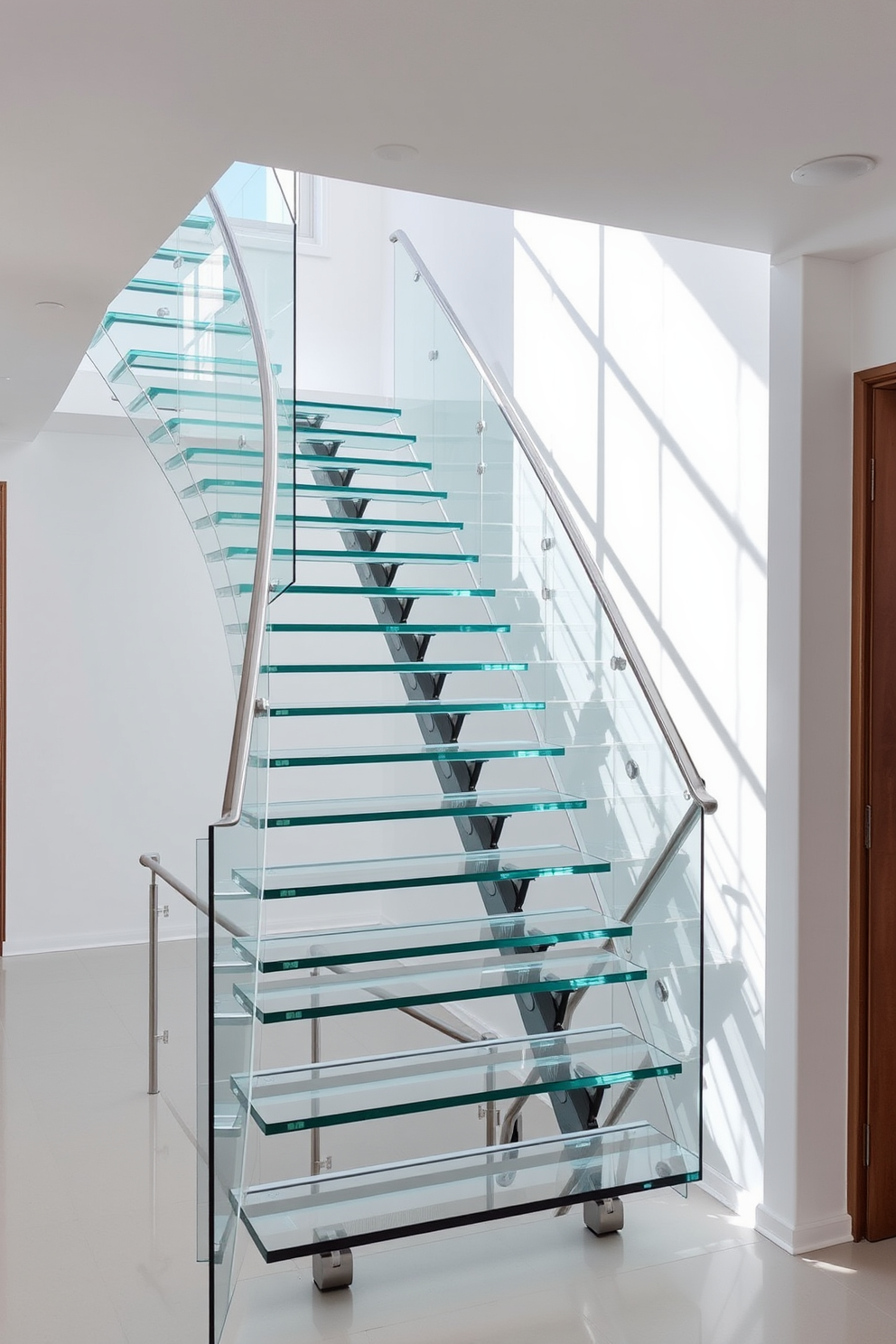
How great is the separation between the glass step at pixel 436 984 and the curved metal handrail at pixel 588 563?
67cm

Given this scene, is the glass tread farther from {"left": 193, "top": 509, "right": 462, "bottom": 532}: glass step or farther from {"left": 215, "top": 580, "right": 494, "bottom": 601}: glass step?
{"left": 193, "top": 509, "right": 462, "bottom": 532}: glass step

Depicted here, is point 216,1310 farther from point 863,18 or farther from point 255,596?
point 863,18

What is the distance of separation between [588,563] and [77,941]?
4.70m

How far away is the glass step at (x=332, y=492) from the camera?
4.53 m

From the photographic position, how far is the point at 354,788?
8.65m

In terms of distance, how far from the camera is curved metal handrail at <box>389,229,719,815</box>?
155 inches

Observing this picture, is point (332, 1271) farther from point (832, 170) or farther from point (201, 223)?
point (201, 223)

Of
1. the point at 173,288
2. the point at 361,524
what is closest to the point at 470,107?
the point at 173,288

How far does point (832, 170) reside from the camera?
3.10 metres

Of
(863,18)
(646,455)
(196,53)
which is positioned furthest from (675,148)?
(646,455)

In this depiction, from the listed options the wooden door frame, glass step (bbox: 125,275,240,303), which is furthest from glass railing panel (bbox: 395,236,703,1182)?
glass step (bbox: 125,275,240,303)

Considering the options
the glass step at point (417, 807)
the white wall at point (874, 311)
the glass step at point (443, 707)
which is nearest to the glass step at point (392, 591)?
the glass step at point (443, 707)

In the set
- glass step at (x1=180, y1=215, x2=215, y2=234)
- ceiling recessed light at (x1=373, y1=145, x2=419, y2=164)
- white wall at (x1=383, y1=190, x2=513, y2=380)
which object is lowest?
ceiling recessed light at (x1=373, y1=145, x2=419, y2=164)

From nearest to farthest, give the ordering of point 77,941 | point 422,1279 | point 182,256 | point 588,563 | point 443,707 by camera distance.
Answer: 1. point 422,1279
2. point 588,563
3. point 443,707
4. point 182,256
5. point 77,941
